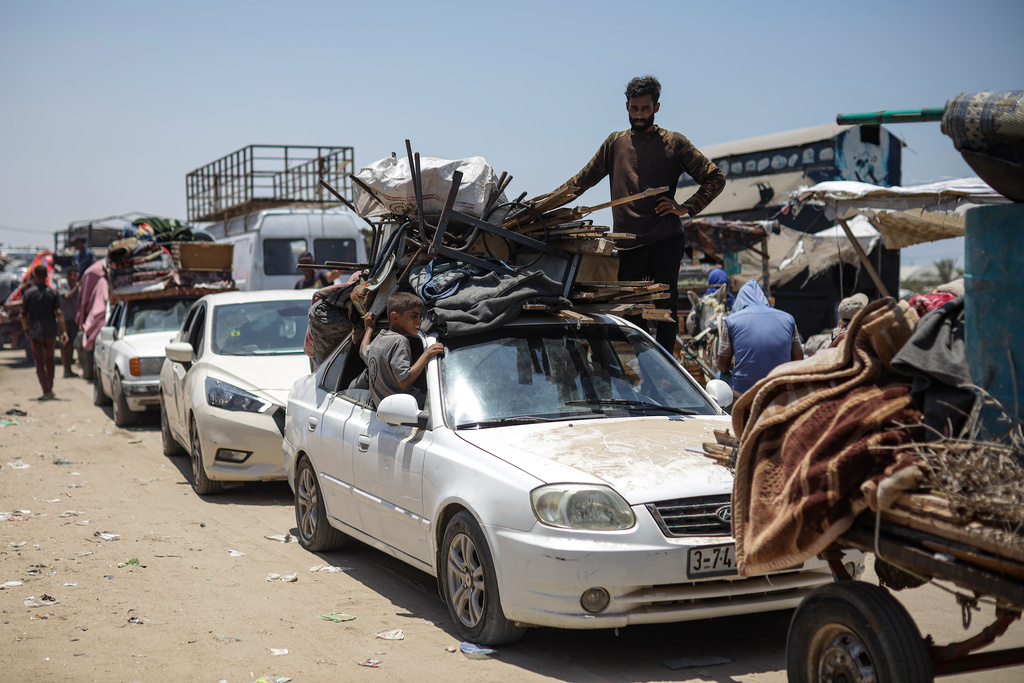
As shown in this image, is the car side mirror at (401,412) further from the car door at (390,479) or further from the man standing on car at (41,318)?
the man standing on car at (41,318)

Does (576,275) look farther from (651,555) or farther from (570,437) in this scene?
(651,555)

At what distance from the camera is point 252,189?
2439 centimetres

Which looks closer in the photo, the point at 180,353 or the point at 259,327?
the point at 180,353

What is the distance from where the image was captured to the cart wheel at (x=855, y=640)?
2.83 metres

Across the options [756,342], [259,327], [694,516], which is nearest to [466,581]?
[694,516]

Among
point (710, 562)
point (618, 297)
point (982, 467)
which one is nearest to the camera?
point (982, 467)

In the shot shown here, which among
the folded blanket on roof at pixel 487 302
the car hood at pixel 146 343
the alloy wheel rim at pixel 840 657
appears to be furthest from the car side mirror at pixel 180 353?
the alloy wheel rim at pixel 840 657

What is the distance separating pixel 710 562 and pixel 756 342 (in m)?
3.98

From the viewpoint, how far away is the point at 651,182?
732 centimetres

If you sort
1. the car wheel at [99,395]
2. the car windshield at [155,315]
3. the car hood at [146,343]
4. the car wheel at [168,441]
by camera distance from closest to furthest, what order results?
the car wheel at [168,441] → the car hood at [146,343] → the car windshield at [155,315] → the car wheel at [99,395]

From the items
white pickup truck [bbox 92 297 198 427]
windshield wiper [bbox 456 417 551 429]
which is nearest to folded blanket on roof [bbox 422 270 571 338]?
windshield wiper [bbox 456 417 551 429]

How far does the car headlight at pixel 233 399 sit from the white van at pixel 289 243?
997cm

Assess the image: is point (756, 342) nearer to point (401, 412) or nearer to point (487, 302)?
point (487, 302)

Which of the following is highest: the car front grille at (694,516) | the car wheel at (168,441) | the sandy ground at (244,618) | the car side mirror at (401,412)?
the car side mirror at (401,412)
